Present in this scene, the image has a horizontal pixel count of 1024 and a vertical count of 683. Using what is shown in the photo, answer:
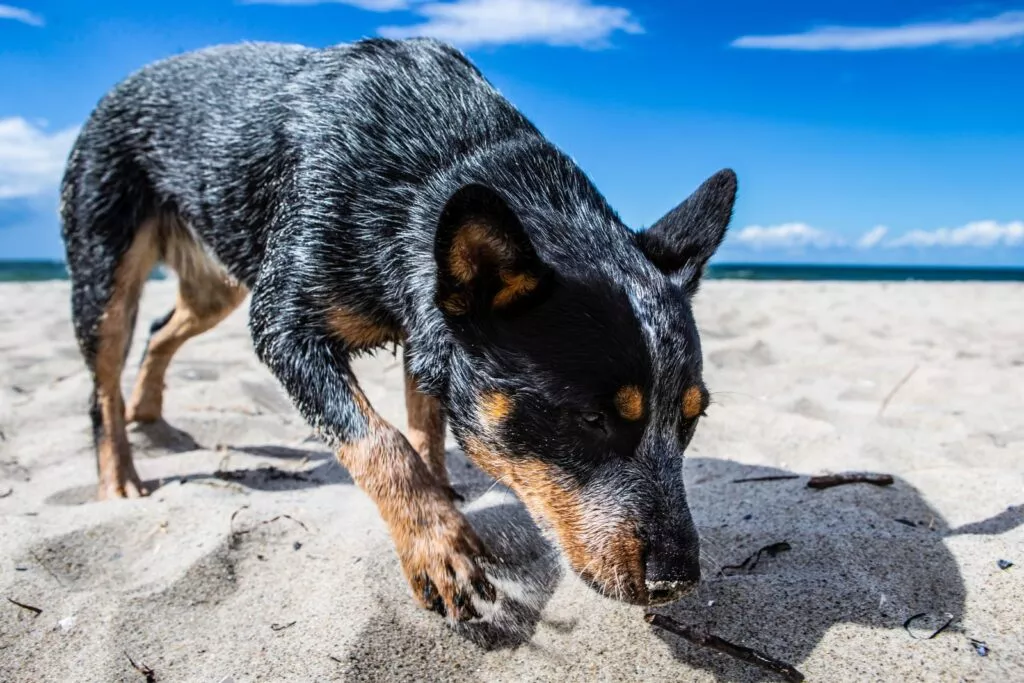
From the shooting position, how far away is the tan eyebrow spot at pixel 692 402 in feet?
8.28

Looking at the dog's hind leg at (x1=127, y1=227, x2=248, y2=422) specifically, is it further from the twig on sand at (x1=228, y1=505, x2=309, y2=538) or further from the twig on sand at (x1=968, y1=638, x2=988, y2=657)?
the twig on sand at (x1=968, y1=638, x2=988, y2=657)

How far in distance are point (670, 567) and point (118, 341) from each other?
3.46m

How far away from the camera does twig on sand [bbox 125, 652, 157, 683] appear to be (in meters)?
2.43

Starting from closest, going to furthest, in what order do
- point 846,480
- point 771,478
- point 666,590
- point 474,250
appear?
1. point 666,590
2. point 474,250
3. point 846,480
4. point 771,478

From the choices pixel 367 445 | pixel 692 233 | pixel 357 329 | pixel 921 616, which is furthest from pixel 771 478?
pixel 357 329

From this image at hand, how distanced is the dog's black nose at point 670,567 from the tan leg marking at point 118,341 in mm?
2992


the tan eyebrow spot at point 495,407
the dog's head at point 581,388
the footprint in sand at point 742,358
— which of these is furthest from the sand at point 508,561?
the footprint in sand at point 742,358

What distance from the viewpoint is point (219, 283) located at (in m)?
5.25

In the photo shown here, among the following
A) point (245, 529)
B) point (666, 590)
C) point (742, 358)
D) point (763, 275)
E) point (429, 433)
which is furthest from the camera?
point (763, 275)

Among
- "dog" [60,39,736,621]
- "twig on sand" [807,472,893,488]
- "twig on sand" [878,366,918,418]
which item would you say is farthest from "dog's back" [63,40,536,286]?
"twig on sand" [878,366,918,418]

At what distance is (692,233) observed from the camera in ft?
10.1

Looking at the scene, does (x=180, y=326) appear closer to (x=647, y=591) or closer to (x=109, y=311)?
(x=109, y=311)

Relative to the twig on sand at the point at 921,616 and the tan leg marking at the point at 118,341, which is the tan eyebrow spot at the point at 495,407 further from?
the tan leg marking at the point at 118,341

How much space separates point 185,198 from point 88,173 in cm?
67
